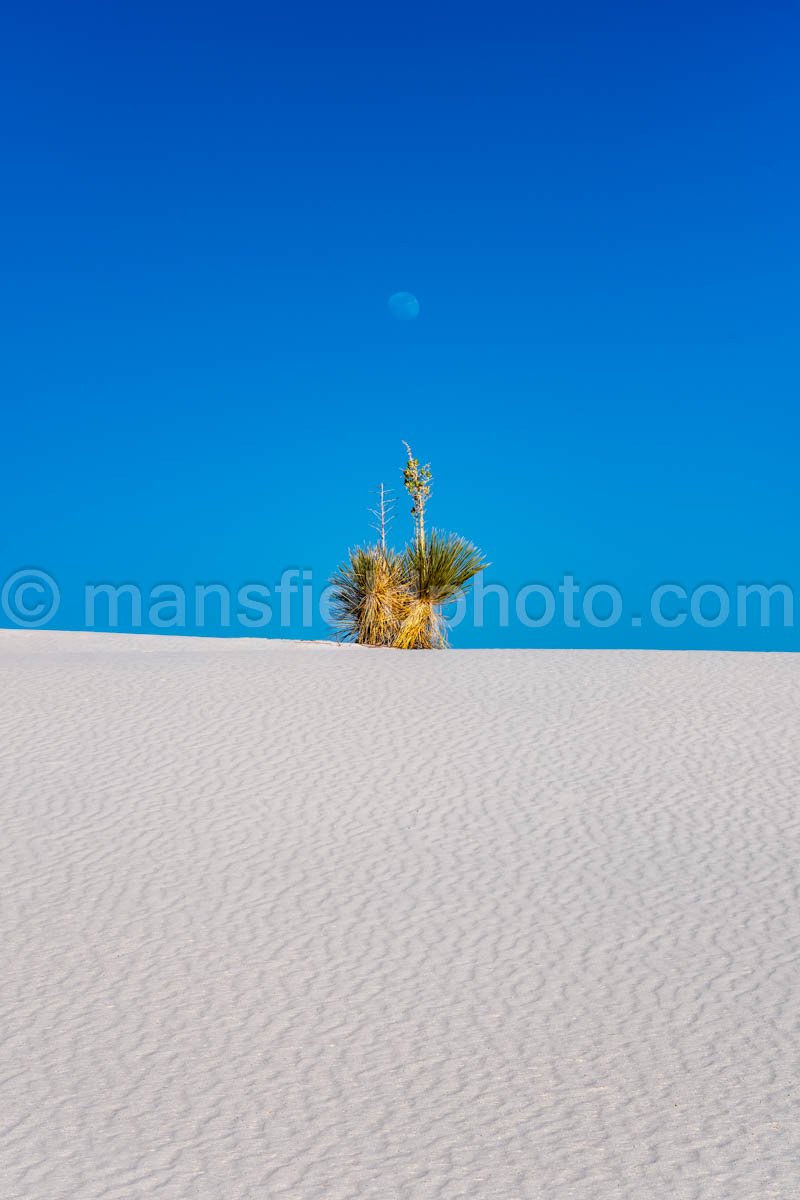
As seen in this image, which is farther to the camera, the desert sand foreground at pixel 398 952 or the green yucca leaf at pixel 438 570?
the green yucca leaf at pixel 438 570

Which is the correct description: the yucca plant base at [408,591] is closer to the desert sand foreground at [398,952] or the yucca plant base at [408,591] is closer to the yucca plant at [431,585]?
the yucca plant at [431,585]

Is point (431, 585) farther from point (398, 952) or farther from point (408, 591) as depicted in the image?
point (398, 952)

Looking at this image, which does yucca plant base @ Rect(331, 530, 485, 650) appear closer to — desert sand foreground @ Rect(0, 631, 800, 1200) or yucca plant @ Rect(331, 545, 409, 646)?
yucca plant @ Rect(331, 545, 409, 646)

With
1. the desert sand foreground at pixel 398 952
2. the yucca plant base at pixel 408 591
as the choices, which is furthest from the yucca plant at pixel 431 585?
the desert sand foreground at pixel 398 952

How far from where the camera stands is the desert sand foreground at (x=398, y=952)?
305cm

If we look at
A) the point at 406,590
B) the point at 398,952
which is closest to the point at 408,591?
the point at 406,590

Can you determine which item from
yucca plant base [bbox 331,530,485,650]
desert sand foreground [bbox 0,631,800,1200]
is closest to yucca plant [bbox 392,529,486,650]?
yucca plant base [bbox 331,530,485,650]

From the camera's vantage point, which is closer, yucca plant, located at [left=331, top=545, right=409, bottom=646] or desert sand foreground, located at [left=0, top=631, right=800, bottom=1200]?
desert sand foreground, located at [left=0, top=631, right=800, bottom=1200]

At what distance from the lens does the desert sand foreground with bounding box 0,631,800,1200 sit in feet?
10.0

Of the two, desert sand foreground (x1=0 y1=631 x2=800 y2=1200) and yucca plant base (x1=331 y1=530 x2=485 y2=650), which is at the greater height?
yucca plant base (x1=331 y1=530 x2=485 y2=650)

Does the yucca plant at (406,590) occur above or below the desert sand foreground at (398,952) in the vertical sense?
above

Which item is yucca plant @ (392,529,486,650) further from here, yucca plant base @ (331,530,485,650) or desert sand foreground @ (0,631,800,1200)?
desert sand foreground @ (0,631,800,1200)

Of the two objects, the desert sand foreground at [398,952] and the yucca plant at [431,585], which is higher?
the yucca plant at [431,585]

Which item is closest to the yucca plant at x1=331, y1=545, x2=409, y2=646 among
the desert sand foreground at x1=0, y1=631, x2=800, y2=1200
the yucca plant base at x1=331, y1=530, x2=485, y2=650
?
the yucca plant base at x1=331, y1=530, x2=485, y2=650
